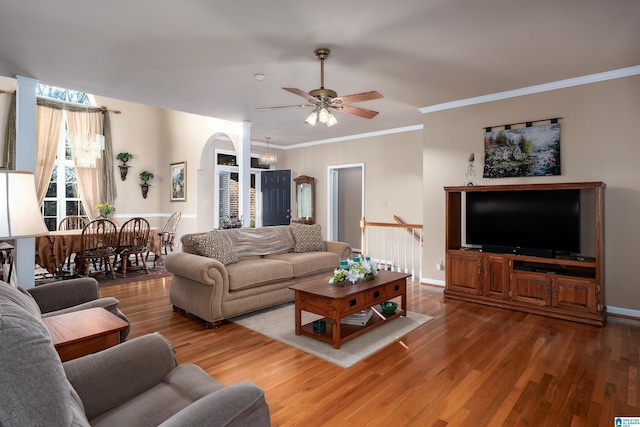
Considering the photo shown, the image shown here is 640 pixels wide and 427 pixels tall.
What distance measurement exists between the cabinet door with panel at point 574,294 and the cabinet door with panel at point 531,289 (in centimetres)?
8

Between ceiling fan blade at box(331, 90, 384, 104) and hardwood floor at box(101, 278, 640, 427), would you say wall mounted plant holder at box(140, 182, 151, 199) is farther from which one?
ceiling fan blade at box(331, 90, 384, 104)

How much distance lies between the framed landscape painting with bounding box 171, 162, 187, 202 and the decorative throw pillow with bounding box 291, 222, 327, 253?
4.29 meters

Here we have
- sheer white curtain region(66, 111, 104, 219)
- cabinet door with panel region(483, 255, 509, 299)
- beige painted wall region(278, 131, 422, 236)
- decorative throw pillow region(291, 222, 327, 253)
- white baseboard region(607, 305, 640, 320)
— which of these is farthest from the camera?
sheer white curtain region(66, 111, 104, 219)

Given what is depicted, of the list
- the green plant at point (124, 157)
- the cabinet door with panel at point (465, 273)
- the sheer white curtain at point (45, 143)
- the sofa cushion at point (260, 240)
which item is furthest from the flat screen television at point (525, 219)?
the sheer white curtain at point (45, 143)

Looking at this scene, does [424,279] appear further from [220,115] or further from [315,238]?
[220,115]

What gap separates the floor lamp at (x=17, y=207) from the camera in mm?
1650

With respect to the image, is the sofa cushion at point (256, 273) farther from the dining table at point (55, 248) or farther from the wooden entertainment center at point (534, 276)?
the dining table at point (55, 248)

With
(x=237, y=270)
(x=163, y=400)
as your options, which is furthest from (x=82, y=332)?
(x=237, y=270)

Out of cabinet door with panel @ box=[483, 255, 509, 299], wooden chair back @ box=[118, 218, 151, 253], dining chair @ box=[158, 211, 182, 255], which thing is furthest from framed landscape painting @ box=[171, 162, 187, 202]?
cabinet door with panel @ box=[483, 255, 509, 299]

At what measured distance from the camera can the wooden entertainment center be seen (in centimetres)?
371

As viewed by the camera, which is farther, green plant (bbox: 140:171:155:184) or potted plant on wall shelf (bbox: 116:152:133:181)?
green plant (bbox: 140:171:155:184)

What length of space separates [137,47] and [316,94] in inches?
69.0

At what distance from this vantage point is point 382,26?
2.89m

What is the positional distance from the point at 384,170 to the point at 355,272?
13.6 ft
